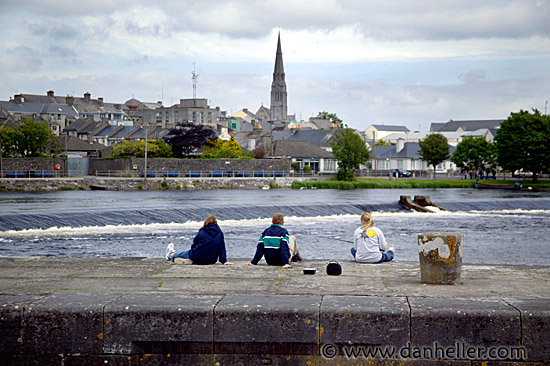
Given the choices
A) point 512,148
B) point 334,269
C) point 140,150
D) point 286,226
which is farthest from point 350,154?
point 334,269

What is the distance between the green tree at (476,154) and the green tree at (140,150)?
42.3m

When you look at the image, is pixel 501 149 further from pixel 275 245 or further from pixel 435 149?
pixel 275 245

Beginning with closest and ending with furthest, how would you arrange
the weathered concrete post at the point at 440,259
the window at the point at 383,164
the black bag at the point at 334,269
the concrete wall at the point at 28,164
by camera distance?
the weathered concrete post at the point at 440,259, the black bag at the point at 334,269, the concrete wall at the point at 28,164, the window at the point at 383,164

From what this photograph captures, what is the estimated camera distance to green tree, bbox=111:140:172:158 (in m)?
82.2

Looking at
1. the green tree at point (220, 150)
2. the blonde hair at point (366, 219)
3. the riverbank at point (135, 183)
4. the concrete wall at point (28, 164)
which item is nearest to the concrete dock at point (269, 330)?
the blonde hair at point (366, 219)

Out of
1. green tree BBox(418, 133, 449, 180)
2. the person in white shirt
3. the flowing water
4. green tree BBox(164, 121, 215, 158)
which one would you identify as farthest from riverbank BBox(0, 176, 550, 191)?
the person in white shirt

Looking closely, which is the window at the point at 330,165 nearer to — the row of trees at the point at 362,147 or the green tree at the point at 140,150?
the row of trees at the point at 362,147

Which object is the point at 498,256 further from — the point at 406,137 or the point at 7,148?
the point at 406,137

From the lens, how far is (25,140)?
79000 millimetres

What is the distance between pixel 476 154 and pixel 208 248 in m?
80.6

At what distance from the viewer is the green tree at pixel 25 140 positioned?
254 feet

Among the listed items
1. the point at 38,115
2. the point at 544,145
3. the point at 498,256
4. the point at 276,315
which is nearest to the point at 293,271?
the point at 276,315

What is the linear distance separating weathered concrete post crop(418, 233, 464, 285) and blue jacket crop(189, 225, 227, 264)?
14.8 ft

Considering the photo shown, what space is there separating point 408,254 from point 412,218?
1405 cm
